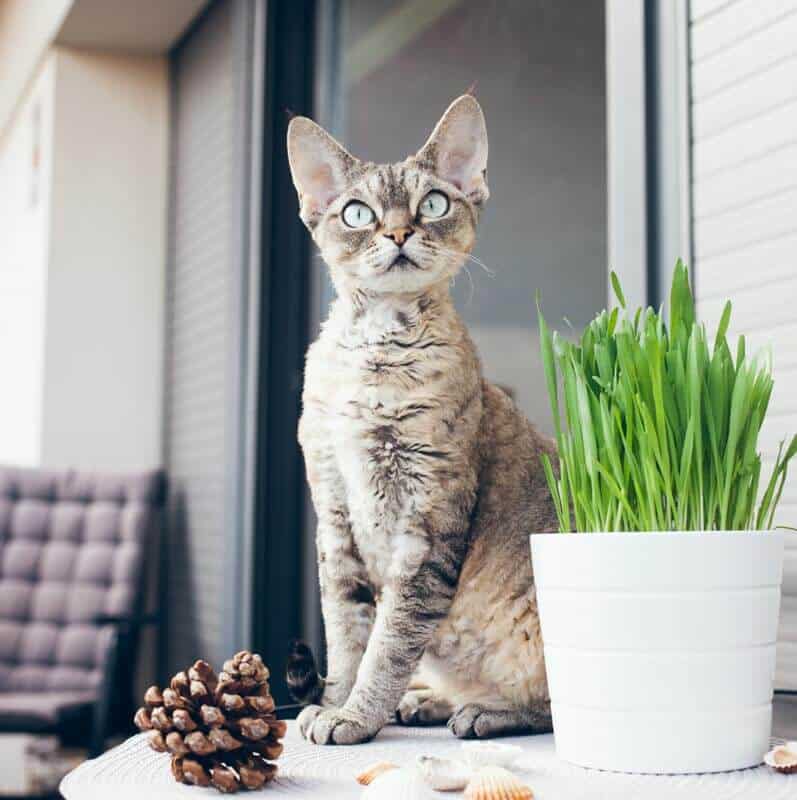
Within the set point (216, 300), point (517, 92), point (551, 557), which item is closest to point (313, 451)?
point (551, 557)

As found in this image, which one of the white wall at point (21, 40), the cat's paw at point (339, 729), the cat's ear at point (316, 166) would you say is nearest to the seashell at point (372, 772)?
the cat's paw at point (339, 729)

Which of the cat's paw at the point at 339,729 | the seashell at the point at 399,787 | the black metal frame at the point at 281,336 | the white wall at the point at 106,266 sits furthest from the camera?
the white wall at the point at 106,266

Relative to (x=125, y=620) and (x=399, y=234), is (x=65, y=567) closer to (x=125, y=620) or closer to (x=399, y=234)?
(x=125, y=620)

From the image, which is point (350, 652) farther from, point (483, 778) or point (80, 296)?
point (80, 296)

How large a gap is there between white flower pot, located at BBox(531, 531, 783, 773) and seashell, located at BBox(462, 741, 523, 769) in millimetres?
56

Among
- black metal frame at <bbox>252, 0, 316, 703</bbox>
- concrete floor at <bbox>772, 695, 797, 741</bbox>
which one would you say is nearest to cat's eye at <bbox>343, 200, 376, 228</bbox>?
concrete floor at <bbox>772, 695, 797, 741</bbox>

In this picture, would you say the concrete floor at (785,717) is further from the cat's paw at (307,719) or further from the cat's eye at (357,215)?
the cat's eye at (357,215)

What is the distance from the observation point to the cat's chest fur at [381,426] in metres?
0.94

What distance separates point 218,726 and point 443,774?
17 cm

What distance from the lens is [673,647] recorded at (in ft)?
2.42

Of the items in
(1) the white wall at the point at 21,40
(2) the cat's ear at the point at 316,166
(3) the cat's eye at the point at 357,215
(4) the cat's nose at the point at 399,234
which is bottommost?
(4) the cat's nose at the point at 399,234

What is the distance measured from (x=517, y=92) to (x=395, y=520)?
0.76m

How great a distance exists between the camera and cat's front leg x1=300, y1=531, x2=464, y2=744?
0.90 m

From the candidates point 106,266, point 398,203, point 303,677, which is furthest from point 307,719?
point 106,266
